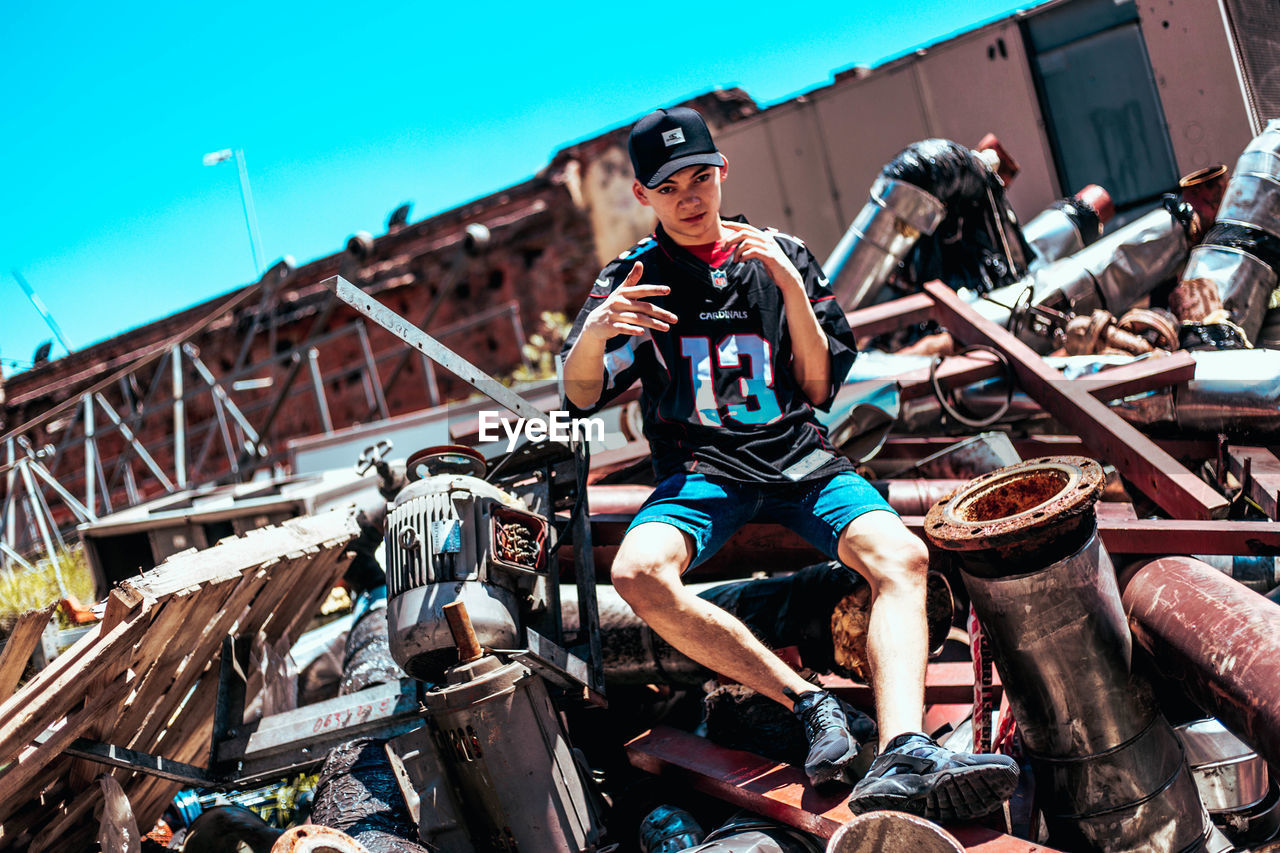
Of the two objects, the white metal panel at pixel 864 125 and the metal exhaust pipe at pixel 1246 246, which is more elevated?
the white metal panel at pixel 864 125

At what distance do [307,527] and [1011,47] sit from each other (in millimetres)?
7595

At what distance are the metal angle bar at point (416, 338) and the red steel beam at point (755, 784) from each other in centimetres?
111

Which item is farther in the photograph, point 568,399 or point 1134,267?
point 1134,267

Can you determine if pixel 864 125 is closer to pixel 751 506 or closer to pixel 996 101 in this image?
pixel 996 101

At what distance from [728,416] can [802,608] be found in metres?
0.59

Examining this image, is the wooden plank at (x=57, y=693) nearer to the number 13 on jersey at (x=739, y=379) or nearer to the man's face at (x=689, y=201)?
the number 13 on jersey at (x=739, y=379)

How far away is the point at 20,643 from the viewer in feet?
8.25

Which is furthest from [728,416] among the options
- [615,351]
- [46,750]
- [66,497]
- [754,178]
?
[754,178]

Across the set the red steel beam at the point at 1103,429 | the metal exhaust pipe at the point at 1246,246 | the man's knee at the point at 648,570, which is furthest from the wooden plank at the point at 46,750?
the metal exhaust pipe at the point at 1246,246

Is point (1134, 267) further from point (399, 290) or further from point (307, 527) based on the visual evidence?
point (399, 290)

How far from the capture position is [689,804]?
2637mm

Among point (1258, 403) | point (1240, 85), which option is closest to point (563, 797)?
point (1258, 403)

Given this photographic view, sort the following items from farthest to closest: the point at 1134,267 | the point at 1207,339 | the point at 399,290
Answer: the point at 399,290 < the point at 1134,267 < the point at 1207,339

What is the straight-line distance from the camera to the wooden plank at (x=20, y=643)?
97.0 inches
